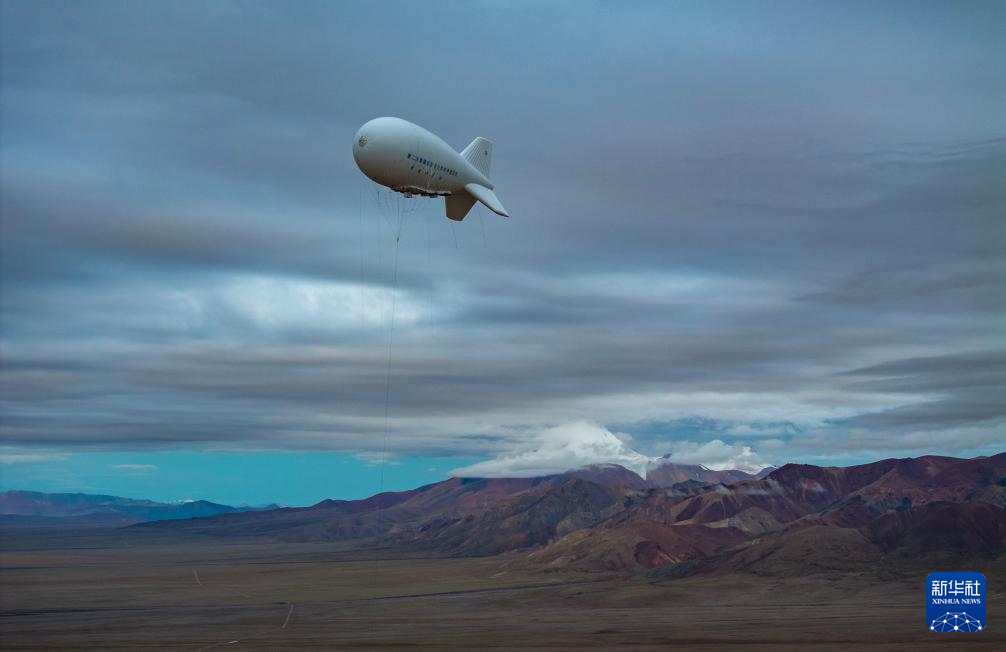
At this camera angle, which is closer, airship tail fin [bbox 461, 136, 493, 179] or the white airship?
the white airship

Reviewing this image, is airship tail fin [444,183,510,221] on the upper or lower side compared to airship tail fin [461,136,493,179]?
lower

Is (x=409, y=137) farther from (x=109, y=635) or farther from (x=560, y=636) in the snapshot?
(x=109, y=635)

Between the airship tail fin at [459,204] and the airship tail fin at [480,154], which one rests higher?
the airship tail fin at [480,154]

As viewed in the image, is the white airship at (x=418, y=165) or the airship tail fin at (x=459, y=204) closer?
the white airship at (x=418, y=165)

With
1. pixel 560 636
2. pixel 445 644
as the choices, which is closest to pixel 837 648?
pixel 560 636

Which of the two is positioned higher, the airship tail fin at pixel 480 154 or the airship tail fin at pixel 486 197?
the airship tail fin at pixel 480 154

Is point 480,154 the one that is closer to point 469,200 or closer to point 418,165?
point 469,200
